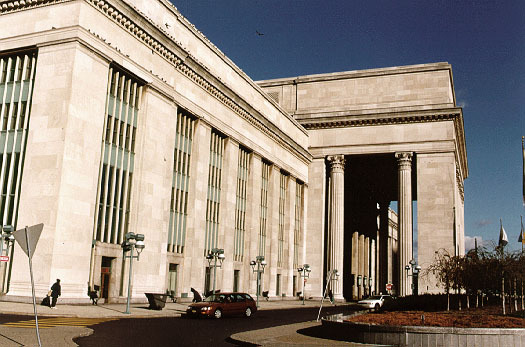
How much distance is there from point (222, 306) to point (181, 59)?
19546 millimetres

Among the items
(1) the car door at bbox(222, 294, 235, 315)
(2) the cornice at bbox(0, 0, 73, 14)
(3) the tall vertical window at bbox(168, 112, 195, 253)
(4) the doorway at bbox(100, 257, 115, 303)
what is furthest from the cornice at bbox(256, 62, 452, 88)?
(1) the car door at bbox(222, 294, 235, 315)

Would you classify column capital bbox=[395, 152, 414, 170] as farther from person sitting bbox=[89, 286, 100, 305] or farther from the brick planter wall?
the brick planter wall

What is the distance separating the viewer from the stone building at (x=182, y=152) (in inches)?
1189

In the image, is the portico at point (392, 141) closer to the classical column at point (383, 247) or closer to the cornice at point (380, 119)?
the cornice at point (380, 119)

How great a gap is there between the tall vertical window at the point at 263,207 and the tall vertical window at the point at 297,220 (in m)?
8.43

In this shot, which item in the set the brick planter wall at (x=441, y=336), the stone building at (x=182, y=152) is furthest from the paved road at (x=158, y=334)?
the stone building at (x=182, y=152)

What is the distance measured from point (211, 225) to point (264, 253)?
11012 mm

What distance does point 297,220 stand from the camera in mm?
65188

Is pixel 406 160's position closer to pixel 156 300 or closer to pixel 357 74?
pixel 357 74

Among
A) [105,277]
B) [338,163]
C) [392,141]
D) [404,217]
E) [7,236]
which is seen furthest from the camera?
[338,163]

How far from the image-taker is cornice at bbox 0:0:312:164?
3278cm

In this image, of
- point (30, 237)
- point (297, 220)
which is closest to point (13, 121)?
point (30, 237)

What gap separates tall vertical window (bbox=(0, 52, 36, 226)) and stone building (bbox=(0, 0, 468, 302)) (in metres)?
0.08

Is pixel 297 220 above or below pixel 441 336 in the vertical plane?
above
